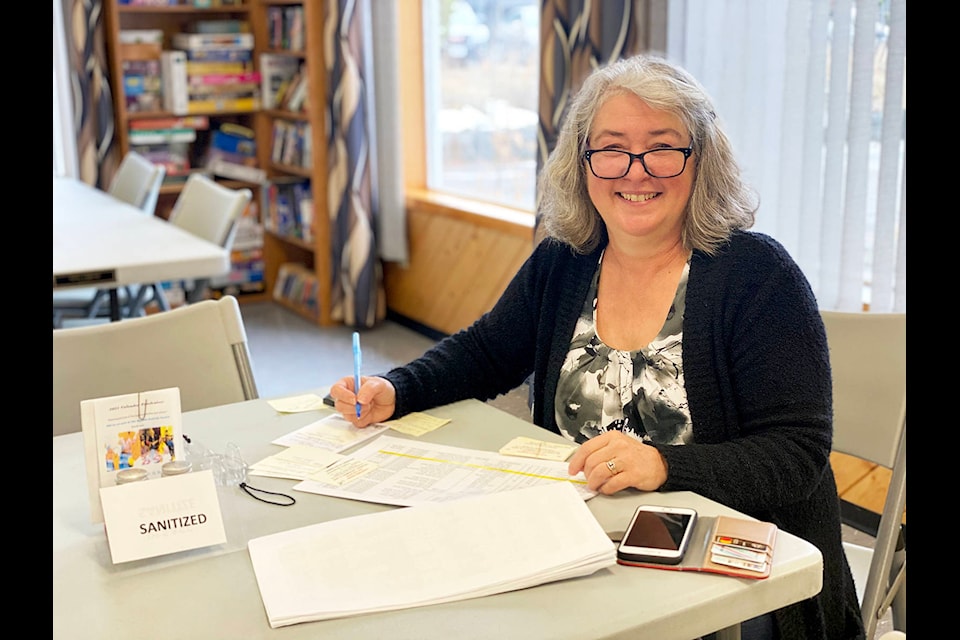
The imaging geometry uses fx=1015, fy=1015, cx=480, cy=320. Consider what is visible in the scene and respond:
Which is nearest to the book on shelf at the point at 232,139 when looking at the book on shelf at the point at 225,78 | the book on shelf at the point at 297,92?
the book on shelf at the point at 225,78

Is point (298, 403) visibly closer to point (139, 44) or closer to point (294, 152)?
point (294, 152)

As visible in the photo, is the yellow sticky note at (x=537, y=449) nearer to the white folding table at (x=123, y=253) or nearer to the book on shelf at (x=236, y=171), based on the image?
the white folding table at (x=123, y=253)

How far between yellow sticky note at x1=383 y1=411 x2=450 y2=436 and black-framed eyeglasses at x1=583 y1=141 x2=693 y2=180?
1.56 ft

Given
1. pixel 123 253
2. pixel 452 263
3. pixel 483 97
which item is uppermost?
pixel 483 97

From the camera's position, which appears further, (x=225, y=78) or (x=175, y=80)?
(x=225, y=78)

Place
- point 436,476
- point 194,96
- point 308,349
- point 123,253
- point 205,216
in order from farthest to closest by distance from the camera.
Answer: point 194,96
point 308,349
point 205,216
point 123,253
point 436,476

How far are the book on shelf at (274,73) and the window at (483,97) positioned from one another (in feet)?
3.00

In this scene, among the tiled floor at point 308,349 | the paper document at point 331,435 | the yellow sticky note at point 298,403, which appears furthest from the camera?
the tiled floor at point 308,349

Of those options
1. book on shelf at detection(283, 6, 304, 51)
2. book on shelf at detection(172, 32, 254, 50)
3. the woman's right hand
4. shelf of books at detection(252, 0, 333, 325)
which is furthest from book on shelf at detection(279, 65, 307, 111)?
the woman's right hand

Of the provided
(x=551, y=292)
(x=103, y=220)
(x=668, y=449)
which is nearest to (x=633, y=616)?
(x=668, y=449)

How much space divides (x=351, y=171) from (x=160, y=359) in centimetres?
308

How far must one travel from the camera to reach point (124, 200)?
4.34 meters

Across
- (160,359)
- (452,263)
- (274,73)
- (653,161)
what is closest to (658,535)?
(653,161)

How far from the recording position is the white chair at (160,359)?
1.76 m
